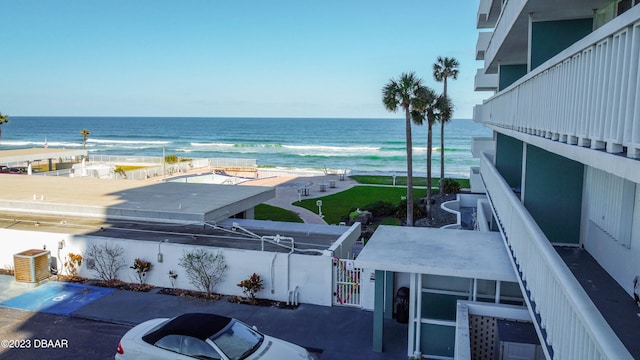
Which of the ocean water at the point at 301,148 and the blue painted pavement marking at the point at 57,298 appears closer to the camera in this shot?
the blue painted pavement marking at the point at 57,298

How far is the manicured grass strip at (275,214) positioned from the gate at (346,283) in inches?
487

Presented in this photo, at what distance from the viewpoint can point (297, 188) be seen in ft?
123

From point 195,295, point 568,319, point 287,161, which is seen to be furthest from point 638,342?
point 287,161

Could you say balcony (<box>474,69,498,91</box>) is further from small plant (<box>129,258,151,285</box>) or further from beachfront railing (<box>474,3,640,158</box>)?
small plant (<box>129,258,151,285</box>)

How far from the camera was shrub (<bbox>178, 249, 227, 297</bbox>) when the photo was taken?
14195 millimetres

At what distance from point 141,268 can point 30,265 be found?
324 cm

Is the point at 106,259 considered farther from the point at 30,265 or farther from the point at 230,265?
the point at 230,265

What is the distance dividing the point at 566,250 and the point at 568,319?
3986 mm

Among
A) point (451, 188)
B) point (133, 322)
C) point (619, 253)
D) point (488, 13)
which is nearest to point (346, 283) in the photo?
point (133, 322)

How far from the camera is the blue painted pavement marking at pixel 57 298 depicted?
13.2 meters

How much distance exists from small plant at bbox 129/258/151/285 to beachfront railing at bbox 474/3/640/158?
11.6 meters

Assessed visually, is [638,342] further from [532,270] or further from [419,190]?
[419,190]

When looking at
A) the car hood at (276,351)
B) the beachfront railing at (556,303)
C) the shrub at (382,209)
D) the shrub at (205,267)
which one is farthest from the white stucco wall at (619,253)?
the shrub at (382,209)

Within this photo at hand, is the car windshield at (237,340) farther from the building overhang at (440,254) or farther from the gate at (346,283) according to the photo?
the gate at (346,283)
